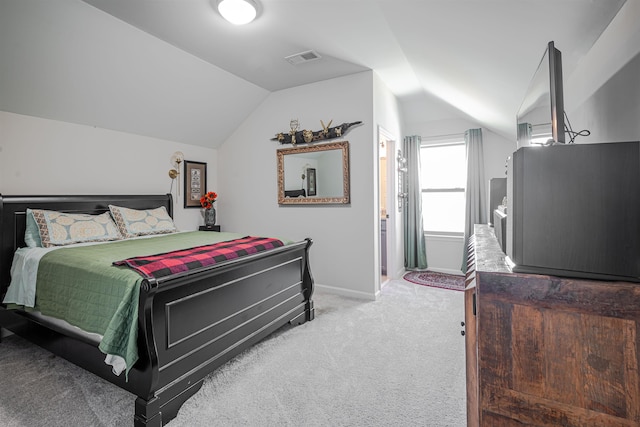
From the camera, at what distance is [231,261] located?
2.23 m

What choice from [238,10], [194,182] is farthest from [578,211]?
[194,182]

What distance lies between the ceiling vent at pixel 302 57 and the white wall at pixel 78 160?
2.10 meters

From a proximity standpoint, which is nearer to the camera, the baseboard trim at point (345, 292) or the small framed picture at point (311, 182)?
the baseboard trim at point (345, 292)

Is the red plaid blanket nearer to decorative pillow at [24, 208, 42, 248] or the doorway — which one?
decorative pillow at [24, 208, 42, 248]

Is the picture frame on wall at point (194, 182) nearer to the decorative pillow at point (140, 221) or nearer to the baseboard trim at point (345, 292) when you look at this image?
the decorative pillow at point (140, 221)

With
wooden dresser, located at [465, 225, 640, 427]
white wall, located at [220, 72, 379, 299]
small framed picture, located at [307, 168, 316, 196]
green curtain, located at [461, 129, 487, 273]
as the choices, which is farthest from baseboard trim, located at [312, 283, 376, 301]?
wooden dresser, located at [465, 225, 640, 427]

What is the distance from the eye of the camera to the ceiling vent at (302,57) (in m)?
3.20

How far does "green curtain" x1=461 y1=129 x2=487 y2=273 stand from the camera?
4.49 metres

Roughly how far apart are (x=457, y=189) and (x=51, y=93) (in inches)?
200

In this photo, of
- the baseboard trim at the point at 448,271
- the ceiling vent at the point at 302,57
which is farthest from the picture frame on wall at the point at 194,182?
the baseboard trim at the point at 448,271

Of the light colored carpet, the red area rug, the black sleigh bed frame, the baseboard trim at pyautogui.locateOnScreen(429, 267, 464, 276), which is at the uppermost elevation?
the black sleigh bed frame

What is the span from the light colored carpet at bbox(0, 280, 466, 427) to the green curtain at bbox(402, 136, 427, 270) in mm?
2019

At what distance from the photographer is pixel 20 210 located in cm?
280

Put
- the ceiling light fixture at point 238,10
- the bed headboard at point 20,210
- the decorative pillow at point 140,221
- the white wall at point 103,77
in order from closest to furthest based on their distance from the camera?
1. the ceiling light fixture at point 238,10
2. the white wall at point 103,77
3. the bed headboard at point 20,210
4. the decorative pillow at point 140,221
